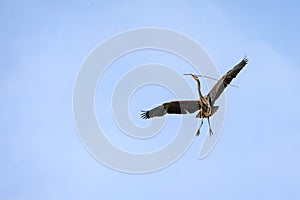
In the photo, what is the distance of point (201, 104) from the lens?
58.9 feet

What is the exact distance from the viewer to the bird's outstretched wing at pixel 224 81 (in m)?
17.5

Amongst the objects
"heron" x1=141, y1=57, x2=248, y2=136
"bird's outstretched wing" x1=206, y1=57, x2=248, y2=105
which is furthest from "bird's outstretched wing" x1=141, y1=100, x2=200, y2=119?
"bird's outstretched wing" x1=206, y1=57, x2=248, y2=105

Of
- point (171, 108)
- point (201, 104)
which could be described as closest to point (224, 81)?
point (201, 104)

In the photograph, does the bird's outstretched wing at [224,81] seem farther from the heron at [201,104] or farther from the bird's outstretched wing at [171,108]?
the bird's outstretched wing at [171,108]

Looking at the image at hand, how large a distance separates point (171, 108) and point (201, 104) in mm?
1103

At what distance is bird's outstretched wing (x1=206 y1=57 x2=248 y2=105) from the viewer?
17.5 metres

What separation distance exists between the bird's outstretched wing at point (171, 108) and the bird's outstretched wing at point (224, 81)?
58cm

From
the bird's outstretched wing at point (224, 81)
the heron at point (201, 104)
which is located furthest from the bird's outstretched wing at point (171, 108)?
the bird's outstretched wing at point (224, 81)

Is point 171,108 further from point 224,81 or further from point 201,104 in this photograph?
point 224,81

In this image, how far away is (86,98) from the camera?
18.0m

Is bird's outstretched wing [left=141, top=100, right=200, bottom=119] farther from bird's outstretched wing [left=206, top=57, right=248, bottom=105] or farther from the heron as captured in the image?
bird's outstretched wing [left=206, top=57, right=248, bottom=105]

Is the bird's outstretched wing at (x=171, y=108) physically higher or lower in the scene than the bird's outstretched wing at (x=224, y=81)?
lower

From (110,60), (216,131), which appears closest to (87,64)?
(110,60)

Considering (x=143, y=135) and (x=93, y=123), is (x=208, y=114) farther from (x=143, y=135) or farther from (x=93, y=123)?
(x=93, y=123)
